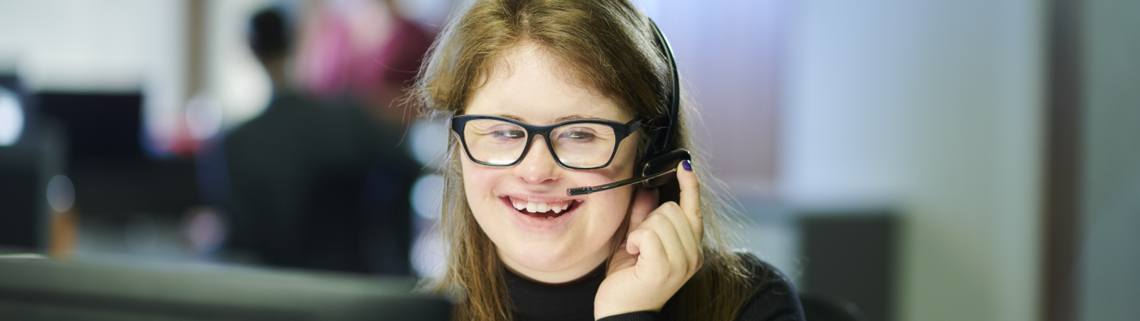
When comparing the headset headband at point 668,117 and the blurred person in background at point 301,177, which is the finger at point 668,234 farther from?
the blurred person in background at point 301,177

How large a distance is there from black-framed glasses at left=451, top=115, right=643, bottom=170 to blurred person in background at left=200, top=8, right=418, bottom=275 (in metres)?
1.42

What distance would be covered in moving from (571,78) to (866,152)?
1932 millimetres

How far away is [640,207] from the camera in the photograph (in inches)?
31.6

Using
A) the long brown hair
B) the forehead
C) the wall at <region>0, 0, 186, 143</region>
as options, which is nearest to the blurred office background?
the long brown hair

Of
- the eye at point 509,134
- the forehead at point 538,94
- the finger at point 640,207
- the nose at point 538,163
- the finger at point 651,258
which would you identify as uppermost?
the forehead at point 538,94

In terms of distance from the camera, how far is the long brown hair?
29.5 inches

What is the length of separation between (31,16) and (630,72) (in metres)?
4.99

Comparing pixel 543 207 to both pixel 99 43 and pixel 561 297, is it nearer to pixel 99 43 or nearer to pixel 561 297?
pixel 561 297

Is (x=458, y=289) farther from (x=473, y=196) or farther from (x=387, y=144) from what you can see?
(x=387, y=144)

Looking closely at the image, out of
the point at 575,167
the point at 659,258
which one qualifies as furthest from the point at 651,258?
the point at 575,167

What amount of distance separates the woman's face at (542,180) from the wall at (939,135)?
1565mm

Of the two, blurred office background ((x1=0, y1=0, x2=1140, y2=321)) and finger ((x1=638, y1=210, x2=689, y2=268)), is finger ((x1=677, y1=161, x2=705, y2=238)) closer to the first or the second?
finger ((x1=638, y1=210, x2=689, y2=268))

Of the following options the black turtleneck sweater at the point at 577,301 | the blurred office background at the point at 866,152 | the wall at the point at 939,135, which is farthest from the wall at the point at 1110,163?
the black turtleneck sweater at the point at 577,301

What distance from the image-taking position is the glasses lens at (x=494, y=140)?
0.74 m
